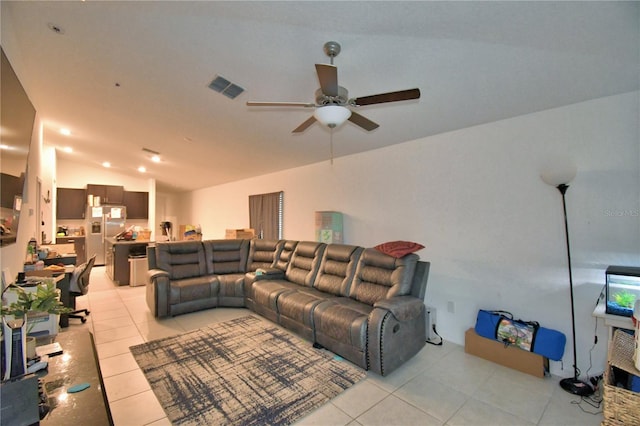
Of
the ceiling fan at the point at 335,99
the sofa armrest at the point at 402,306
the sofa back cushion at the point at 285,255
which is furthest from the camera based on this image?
the sofa back cushion at the point at 285,255

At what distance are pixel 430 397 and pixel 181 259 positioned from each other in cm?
408

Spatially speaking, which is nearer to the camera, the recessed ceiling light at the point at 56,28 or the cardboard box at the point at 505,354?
the recessed ceiling light at the point at 56,28

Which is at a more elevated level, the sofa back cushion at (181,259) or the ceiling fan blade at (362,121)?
the ceiling fan blade at (362,121)

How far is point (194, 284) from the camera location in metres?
4.29

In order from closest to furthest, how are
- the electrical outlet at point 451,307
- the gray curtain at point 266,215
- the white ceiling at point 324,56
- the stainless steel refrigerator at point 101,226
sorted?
1. the white ceiling at point 324,56
2. the electrical outlet at point 451,307
3. the gray curtain at point 266,215
4. the stainless steel refrigerator at point 101,226

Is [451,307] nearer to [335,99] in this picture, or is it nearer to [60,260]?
[335,99]

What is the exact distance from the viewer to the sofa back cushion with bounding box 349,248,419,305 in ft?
10.1

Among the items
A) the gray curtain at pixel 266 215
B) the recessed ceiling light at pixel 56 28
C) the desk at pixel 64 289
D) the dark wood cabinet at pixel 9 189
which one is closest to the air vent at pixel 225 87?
the recessed ceiling light at pixel 56 28

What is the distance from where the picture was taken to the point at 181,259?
183 inches

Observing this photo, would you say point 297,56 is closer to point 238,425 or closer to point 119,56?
point 119,56

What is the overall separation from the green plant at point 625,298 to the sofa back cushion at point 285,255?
368 cm

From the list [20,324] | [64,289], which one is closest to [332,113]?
[20,324]

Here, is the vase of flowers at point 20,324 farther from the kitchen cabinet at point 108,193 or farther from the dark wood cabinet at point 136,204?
the dark wood cabinet at point 136,204

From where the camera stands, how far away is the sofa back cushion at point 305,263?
407cm
